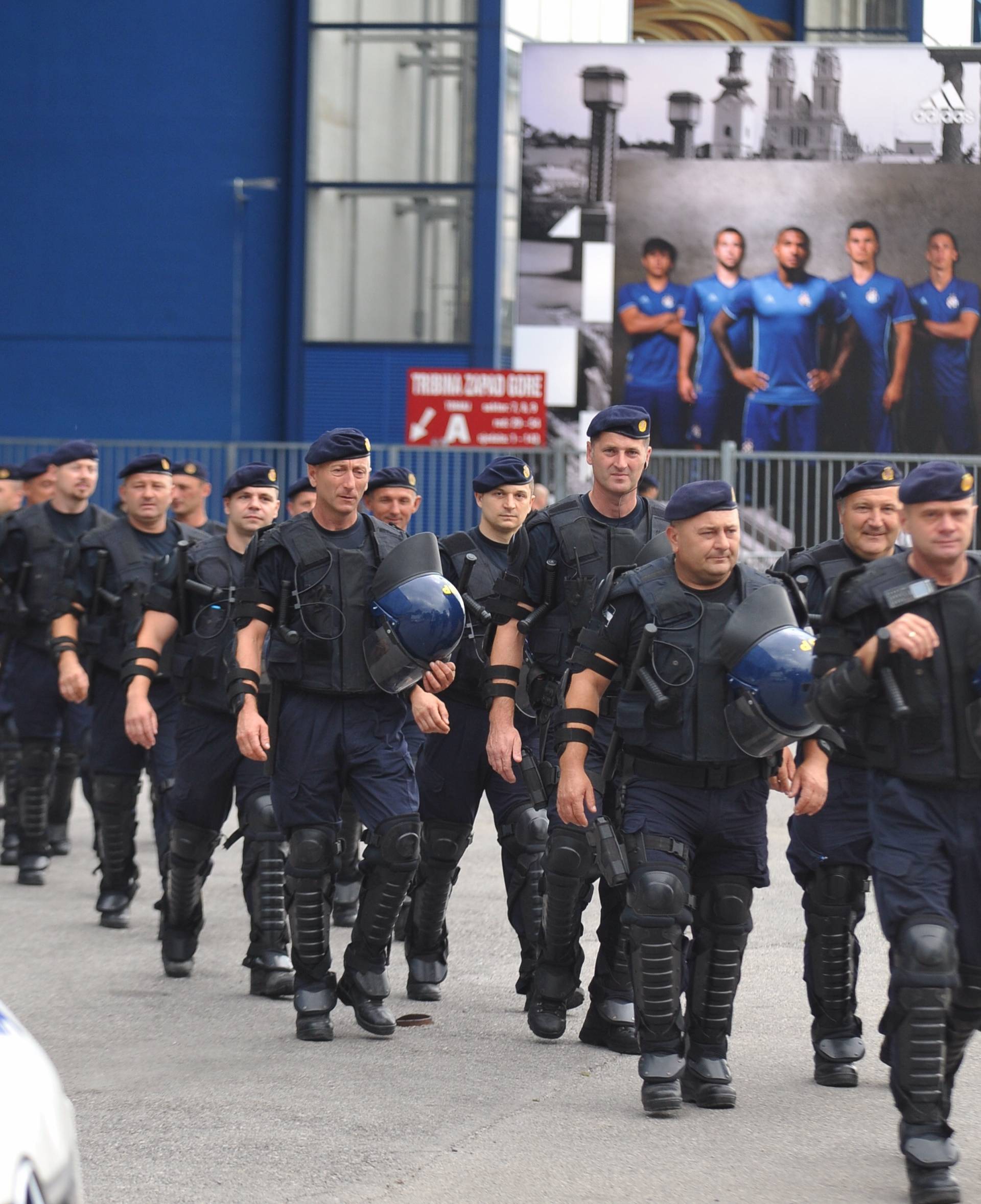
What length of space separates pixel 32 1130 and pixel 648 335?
1801 centimetres

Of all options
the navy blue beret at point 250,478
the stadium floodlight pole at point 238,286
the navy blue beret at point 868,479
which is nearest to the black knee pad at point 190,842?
the navy blue beret at point 250,478

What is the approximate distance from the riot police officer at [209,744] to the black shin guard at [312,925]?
0.76 m

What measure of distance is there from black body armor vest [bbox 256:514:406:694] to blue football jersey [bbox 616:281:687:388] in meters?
14.3

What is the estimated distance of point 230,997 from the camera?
7.55 metres

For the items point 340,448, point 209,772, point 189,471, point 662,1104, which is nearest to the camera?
point 662,1104

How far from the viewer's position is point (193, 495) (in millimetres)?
9508

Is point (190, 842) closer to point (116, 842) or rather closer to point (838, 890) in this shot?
point (116, 842)

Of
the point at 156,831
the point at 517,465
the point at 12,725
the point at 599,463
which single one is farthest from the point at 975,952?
the point at 12,725

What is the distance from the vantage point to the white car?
10.8 ft

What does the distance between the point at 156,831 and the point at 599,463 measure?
3666 mm

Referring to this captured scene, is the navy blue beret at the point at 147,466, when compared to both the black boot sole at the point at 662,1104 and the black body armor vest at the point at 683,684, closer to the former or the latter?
the black body armor vest at the point at 683,684

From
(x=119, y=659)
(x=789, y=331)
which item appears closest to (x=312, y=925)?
(x=119, y=659)

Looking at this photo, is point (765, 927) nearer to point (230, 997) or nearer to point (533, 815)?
point (533, 815)

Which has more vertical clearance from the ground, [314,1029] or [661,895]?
[661,895]
